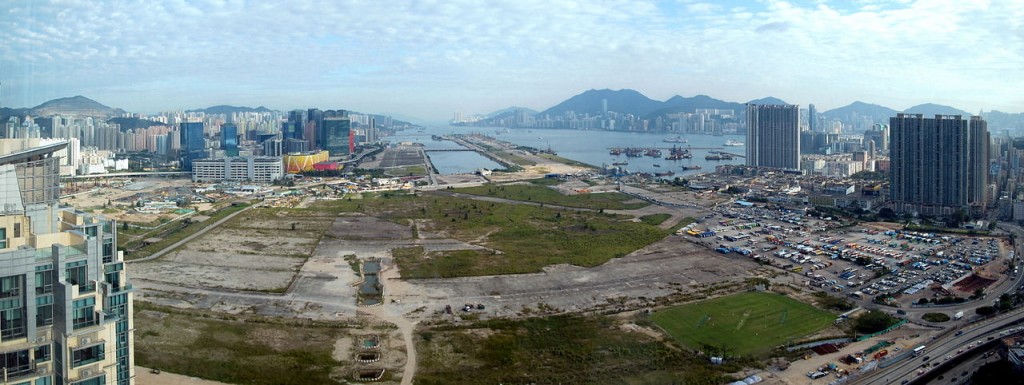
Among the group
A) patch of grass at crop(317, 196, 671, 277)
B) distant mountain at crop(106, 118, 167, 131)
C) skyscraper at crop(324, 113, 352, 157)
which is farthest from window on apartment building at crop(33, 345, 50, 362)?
skyscraper at crop(324, 113, 352, 157)

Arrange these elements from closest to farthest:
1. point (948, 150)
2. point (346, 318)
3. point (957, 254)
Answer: point (346, 318) → point (957, 254) → point (948, 150)

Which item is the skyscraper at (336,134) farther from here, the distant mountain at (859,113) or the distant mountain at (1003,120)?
the distant mountain at (859,113)

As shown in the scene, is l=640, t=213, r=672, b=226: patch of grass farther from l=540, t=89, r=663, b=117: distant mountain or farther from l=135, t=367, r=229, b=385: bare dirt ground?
l=540, t=89, r=663, b=117: distant mountain

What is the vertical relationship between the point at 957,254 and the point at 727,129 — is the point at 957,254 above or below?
below

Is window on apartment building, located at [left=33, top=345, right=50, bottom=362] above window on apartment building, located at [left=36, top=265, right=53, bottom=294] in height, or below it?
below

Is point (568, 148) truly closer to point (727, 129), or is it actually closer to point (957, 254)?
point (727, 129)

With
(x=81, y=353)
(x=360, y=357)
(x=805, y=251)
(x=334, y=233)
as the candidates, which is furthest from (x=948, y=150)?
(x=81, y=353)

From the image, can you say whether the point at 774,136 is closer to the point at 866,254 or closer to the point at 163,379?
the point at 866,254
